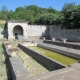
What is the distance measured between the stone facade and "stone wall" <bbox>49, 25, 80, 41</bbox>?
2.36m

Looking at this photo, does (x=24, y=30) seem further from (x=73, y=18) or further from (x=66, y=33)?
(x=73, y=18)

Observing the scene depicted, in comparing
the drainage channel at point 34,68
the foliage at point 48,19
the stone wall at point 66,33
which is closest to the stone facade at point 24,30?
the stone wall at point 66,33

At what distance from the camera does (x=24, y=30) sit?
99.6 ft

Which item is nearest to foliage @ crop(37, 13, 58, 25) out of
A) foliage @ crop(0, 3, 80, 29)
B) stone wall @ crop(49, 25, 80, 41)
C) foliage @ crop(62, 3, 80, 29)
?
foliage @ crop(0, 3, 80, 29)

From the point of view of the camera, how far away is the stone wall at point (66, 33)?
21406 mm

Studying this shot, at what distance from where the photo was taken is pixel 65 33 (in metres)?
24.5

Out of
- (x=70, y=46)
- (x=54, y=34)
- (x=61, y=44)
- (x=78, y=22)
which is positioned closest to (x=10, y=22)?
(x=54, y=34)

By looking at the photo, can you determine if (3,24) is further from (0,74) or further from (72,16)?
(0,74)

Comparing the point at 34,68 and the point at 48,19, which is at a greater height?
the point at 48,19

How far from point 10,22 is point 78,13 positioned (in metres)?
14.6

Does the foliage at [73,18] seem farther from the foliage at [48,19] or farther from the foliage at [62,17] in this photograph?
the foliage at [48,19]

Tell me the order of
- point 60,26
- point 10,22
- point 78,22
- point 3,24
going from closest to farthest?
point 78,22 < point 60,26 < point 10,22 < point 3,24

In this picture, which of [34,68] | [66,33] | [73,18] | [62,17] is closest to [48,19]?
[62,17]

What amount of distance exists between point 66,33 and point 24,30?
10.3m
